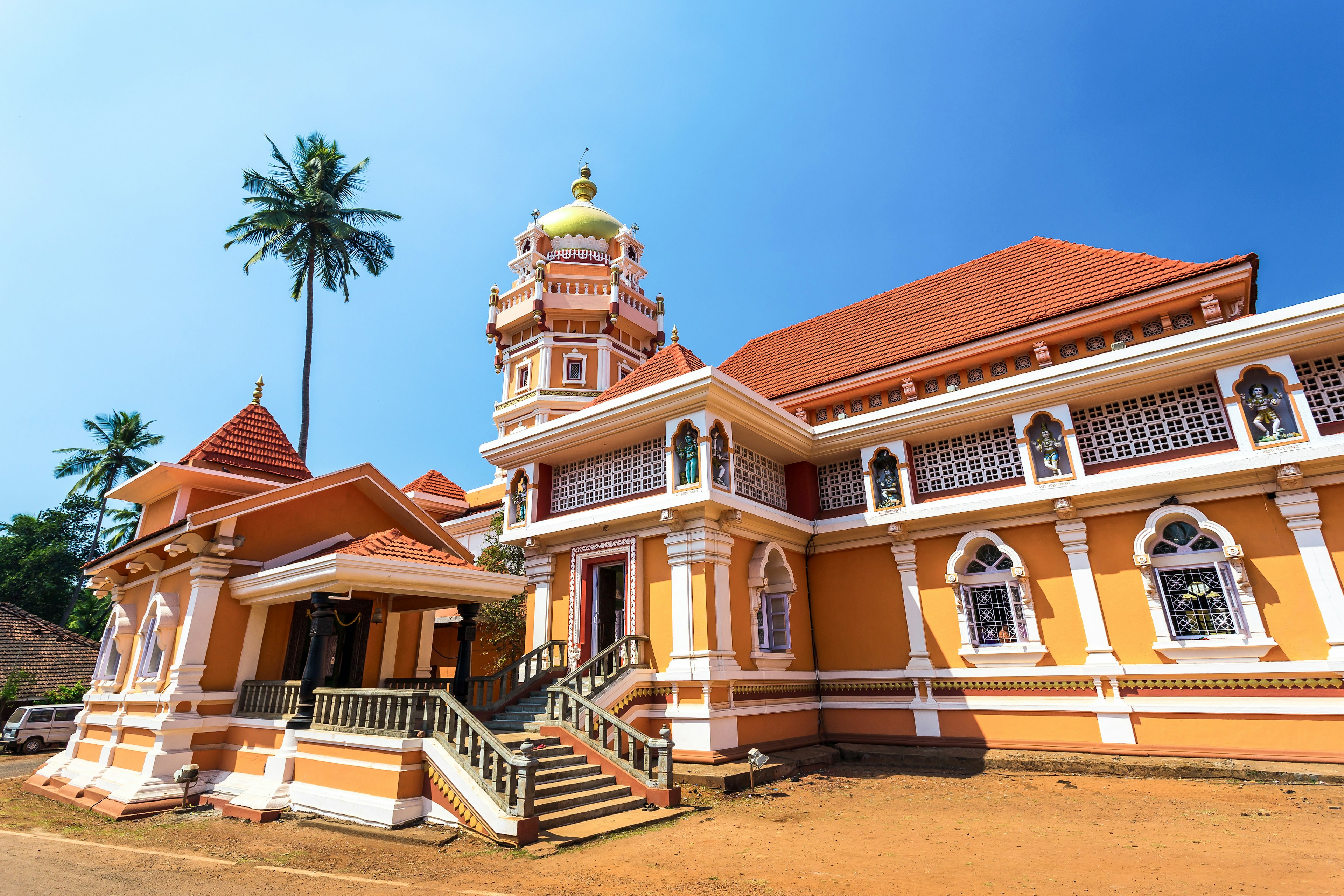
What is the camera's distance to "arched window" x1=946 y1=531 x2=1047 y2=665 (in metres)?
10.7

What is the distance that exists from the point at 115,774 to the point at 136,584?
3400mm

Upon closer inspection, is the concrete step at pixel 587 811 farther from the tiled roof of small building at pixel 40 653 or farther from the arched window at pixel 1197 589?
the tiled roof of small building at pixel 40 653

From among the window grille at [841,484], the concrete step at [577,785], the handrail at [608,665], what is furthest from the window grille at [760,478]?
the concrete step at [577,785]

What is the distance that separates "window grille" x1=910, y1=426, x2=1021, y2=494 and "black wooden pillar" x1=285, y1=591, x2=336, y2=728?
374 inches

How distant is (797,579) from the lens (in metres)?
12.5

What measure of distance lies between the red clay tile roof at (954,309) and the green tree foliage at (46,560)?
4116 cm

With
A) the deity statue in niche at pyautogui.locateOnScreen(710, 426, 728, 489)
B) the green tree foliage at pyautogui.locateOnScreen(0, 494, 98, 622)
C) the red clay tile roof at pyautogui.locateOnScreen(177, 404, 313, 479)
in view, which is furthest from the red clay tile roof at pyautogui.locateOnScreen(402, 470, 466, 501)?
the green tree foliage at pyautogui.locateOnScreen(0, 494, 98, 622)

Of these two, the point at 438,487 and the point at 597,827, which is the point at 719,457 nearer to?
the point at 597,827

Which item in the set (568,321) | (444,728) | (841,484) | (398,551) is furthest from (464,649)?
(568,321)

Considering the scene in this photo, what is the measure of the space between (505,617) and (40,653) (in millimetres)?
20786

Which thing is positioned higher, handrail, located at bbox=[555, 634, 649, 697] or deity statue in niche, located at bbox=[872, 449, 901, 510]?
deity statue in niche, located at bbox=[872, 449, 901, 510]

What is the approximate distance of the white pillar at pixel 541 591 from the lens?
40.9 feet

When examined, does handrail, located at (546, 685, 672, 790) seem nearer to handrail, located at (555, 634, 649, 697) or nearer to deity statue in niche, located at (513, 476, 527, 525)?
handrail, located at (555, 634, 649, 697)

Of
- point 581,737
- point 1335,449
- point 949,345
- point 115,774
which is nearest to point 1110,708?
point 1335,449
